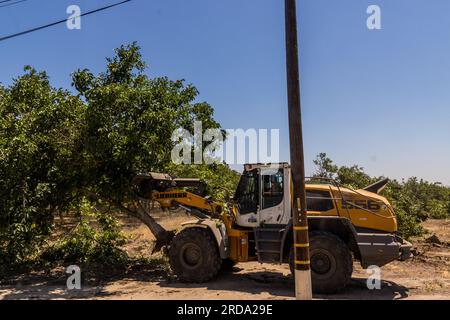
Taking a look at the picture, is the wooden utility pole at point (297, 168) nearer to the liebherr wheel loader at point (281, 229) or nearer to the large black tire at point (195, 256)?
the liebherr wheel loader at point (281, 229)

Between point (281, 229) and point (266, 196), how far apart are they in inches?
34.3

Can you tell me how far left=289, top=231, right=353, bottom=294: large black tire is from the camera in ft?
31.2

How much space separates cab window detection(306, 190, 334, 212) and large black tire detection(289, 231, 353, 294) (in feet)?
2.26

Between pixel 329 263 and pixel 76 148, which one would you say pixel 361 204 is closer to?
pixel 329 263

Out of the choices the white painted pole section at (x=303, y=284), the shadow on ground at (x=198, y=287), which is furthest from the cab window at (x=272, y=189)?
the white painted pole section at (x=303, y=284)

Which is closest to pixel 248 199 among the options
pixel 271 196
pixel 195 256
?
pixel 271 196

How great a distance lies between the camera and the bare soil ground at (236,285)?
9.78 metres

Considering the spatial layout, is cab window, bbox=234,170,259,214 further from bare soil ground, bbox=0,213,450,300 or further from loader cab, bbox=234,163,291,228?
bare soil ground, bbox=0,213,450,300

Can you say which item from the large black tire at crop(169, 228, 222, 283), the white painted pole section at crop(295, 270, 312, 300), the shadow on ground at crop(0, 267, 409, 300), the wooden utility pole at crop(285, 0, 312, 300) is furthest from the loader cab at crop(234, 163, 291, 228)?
the white painted pole section at crop(295, 270, 312, 300)

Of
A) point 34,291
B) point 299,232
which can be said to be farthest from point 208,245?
point 34,291

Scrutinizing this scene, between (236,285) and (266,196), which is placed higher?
(266,196)

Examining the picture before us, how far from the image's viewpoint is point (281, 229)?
10281mm

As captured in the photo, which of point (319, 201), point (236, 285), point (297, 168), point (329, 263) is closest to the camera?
point (297, 168)
